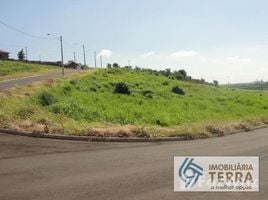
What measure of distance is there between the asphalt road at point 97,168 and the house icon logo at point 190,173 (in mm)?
352

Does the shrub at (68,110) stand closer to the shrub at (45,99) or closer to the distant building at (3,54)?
the shrub at (45,99)

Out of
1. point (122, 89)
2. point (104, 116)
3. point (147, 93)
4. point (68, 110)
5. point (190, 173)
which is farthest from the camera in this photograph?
point (147, 93)

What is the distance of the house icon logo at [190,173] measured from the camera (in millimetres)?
10945

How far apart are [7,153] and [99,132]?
4979 mm

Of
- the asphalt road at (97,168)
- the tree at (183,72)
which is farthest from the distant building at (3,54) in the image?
the asphalt road at (97,168)

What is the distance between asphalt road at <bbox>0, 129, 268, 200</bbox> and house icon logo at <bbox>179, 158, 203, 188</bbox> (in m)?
0.35

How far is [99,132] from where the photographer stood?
18000 millimetres

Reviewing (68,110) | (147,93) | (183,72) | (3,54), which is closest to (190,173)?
(68,110)

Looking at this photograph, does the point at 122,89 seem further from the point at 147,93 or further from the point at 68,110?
the point at 68,110

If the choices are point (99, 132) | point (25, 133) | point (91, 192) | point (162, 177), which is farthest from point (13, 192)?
point (99, 132)

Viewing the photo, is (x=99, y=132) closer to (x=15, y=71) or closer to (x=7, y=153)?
(x=7, y=153)

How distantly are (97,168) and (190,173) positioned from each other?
2.63 metres

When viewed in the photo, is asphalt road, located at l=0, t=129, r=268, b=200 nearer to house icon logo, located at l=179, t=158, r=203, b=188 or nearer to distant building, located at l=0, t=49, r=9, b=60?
house icon logo, located at l=179, t=158, r=203, b=188

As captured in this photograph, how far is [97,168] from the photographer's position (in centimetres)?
1229
